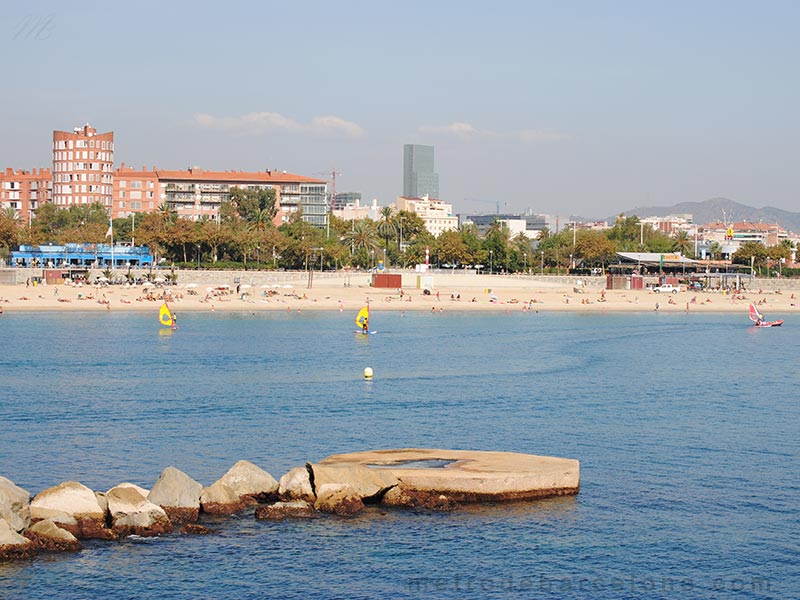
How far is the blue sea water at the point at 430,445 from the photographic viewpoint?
858 inches

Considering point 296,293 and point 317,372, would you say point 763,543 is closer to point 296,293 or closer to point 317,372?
point 317,372

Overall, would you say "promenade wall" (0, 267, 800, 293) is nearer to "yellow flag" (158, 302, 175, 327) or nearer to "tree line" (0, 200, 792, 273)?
"tree line" (0, 200, 792, 273)

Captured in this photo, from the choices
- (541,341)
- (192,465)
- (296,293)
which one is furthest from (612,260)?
(192,465)

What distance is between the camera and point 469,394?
45188 mm

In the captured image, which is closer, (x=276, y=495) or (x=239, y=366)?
(x=276, y=495)

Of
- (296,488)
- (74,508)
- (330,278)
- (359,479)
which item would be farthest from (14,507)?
(330,278)

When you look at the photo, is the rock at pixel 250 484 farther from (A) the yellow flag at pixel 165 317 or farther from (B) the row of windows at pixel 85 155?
(B) the row of windows at pixel 85 155

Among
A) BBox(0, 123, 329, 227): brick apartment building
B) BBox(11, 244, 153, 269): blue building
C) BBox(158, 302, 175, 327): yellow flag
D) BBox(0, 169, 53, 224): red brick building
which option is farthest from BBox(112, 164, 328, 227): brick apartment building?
BBox(158, 302, 175, 327): yellow flag

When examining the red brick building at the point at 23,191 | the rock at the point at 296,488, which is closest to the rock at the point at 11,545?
the rock at the point at 296,488

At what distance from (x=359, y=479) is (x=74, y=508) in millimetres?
6638

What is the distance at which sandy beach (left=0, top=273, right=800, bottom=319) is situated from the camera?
94500 millimetres

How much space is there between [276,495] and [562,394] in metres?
21.9

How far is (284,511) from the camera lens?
2534cm

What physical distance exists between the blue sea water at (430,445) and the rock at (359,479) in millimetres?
601
